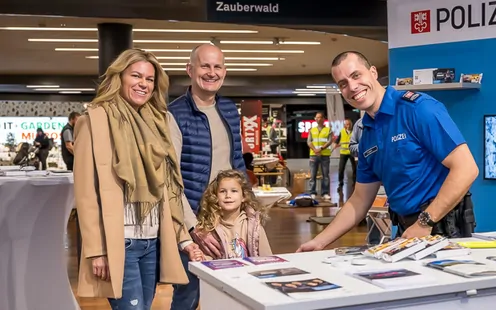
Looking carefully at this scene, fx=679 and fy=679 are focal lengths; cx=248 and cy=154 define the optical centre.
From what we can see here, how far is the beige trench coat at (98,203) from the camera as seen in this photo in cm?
258

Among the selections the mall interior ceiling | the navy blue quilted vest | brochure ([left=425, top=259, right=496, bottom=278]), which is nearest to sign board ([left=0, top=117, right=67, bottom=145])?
the mall interior ceiling

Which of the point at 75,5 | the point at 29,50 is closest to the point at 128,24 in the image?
the point at 75,5

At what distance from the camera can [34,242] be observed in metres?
4.19

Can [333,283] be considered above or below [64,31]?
below

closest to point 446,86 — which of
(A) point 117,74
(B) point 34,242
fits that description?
(B) point 34,242

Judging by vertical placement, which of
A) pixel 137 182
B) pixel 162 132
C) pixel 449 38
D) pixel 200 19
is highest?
pixel 200 19

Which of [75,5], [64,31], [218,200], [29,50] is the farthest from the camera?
[29,50]

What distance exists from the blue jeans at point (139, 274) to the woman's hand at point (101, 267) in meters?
0.08

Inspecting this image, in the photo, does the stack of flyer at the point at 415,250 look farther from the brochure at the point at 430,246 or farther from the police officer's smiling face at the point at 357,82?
the police officer's smiling face at the point at 357,82

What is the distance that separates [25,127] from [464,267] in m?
20.0

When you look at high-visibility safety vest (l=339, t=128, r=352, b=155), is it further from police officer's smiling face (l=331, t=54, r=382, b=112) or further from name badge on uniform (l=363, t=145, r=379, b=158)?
police officer's smiling face (l=331, t=54, r=382, b=112)

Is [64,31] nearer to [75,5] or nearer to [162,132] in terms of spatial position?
[75,5]

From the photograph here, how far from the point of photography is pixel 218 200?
3.05 m

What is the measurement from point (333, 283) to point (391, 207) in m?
1.01
